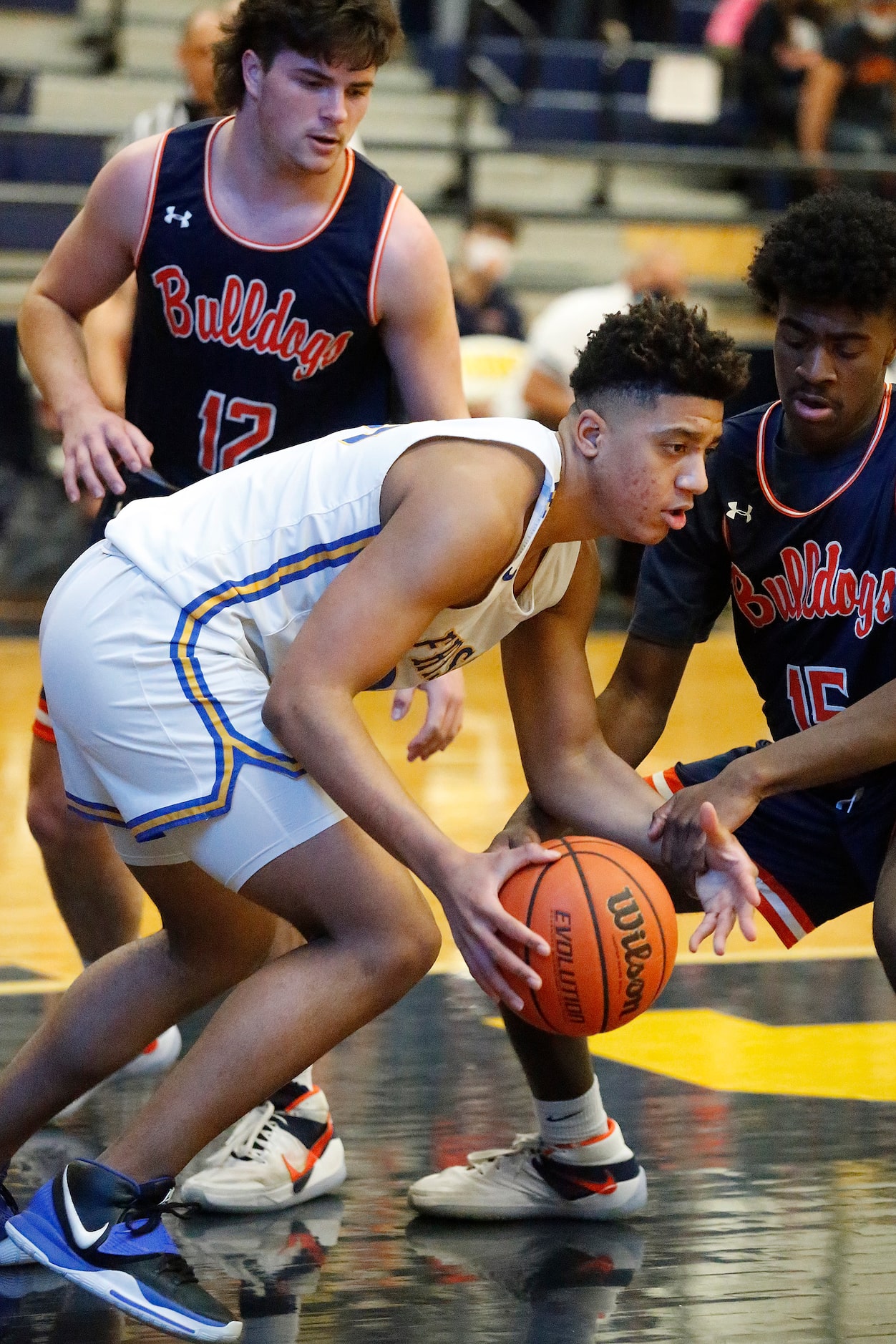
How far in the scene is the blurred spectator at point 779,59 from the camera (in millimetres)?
12742

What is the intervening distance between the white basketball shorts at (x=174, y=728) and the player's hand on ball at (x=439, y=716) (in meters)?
0.51

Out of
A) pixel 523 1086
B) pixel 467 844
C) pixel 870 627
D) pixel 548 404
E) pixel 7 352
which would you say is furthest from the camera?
pixel 7 352

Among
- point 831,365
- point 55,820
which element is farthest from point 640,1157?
point 831,365

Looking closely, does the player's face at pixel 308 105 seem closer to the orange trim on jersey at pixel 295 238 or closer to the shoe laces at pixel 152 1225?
the orange trim on jersey at pixel 295 238

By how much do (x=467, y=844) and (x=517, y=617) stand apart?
274 centimetres

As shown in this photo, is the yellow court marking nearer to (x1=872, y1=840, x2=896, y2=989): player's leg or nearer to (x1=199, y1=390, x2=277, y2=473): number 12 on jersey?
(x1=872, y1=840, x2=896, y2=989): player's leg

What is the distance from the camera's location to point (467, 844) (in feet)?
18.4

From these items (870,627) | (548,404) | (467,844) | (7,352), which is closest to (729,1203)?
(870,627)

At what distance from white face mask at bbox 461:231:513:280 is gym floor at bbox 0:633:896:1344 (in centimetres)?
592

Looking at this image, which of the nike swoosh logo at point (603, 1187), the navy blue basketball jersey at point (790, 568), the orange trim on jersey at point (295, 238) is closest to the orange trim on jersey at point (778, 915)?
the navy blue basketball jersey at point (790, 568)

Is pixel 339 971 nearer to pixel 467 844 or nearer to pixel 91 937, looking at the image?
pixel 91 937

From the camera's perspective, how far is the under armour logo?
3512 mm

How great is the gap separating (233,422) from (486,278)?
7133 mm

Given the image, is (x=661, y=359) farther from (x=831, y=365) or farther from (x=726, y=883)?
(x=726, y=883)
